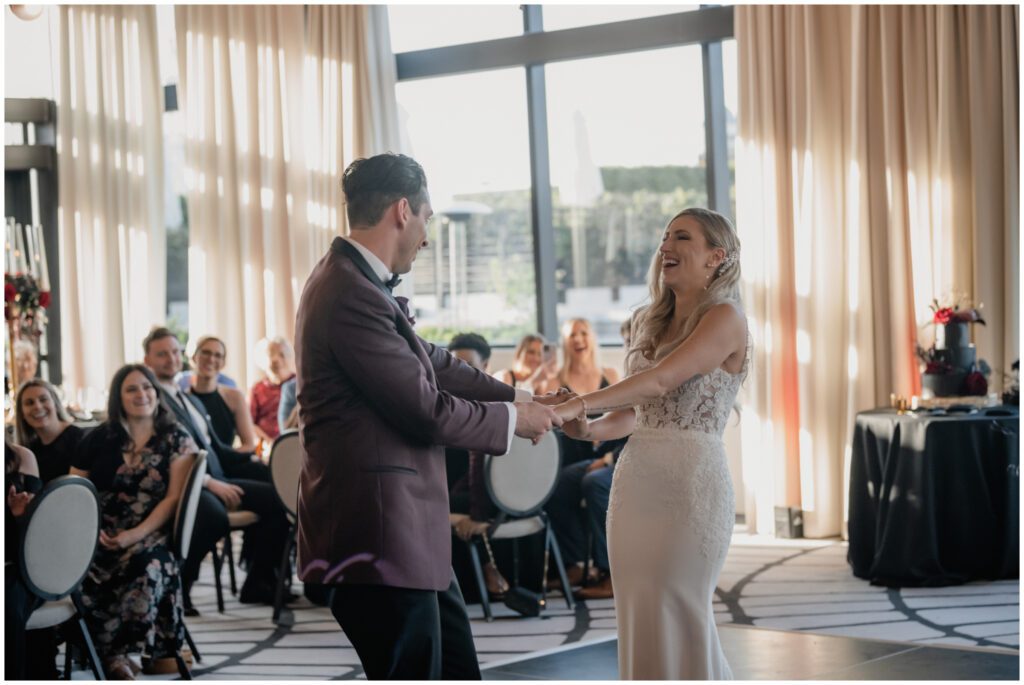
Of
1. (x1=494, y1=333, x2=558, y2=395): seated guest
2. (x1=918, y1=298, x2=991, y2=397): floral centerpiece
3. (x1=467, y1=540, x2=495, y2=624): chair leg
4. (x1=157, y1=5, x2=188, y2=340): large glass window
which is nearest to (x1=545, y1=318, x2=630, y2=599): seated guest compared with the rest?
(x1=467, y1=540, x2=495, y2=624): chair leg

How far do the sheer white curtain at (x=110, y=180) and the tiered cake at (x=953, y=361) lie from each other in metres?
6.15

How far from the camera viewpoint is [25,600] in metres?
4.21

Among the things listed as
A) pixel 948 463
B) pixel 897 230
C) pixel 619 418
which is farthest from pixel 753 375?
pixel 619 418

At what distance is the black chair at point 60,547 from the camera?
164 inches

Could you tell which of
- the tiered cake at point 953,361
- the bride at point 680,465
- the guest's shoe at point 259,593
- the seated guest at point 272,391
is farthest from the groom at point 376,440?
the seated guest at point 272,391

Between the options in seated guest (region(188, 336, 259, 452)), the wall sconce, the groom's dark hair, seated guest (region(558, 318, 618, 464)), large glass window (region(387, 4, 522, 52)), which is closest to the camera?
the groom's dark hair

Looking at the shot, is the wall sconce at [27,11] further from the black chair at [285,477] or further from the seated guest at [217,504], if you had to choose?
the black chair at [285,477]

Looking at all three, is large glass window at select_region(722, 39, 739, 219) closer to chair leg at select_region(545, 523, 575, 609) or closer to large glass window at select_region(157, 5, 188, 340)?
chair leg at select_region(545, 523, 575, 609)

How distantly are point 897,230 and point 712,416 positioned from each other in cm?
439

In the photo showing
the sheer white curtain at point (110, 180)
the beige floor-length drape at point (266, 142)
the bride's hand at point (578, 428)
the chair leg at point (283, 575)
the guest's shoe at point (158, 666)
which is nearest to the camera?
the bride's hand at point (578, 428)

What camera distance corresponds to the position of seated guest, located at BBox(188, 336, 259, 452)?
733 cm

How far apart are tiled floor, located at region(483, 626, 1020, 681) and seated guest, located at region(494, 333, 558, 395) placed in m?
2.50

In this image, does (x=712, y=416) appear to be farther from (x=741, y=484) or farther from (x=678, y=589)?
(x=741, y=484)

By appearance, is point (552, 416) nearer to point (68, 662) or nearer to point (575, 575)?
point (68, 662)
